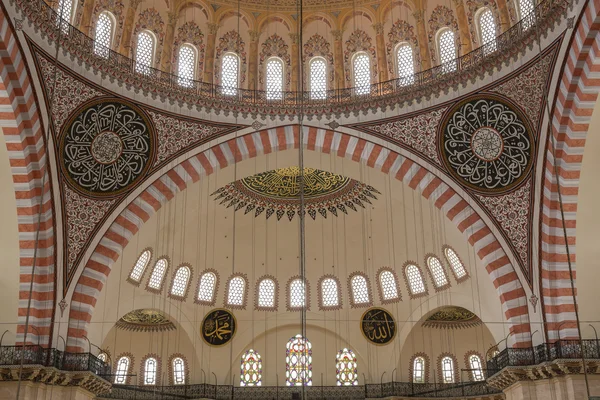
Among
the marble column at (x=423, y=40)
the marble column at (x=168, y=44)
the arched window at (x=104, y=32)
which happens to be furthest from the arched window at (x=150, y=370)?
the marble column at (x=423, y=40)

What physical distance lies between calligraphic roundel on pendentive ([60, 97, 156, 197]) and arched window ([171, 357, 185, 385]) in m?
6.48

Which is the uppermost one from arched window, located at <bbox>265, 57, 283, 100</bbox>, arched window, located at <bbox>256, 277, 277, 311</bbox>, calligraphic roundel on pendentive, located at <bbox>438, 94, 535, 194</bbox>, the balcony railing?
arched window, located at <bbox>265, 57, 283, 100</bbox>

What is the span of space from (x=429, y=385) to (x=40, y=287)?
10.1m

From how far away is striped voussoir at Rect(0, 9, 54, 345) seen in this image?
10763mm

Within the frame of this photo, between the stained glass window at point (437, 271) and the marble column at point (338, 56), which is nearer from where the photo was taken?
the marble column at point (338, 56)

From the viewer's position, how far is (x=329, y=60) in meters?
14.9

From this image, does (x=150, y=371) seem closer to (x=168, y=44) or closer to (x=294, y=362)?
(x=294, y=362)

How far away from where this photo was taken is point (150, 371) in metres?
18.0

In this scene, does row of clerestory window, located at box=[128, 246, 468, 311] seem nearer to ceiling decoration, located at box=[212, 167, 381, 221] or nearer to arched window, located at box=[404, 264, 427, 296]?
arched window, located at box=[404, 264, 427, 296]

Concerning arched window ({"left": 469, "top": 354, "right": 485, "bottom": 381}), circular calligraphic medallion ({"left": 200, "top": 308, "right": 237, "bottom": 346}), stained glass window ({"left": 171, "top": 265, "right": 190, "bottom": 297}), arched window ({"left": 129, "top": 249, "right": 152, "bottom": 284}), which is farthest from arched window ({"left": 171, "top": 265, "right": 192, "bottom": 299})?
arched window ({"left": 469, "top": 354, "right": 485, "bottom": 381})

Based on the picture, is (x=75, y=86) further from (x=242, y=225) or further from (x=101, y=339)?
(x=242, y=225)

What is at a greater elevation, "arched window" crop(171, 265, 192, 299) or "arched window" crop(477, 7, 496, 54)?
"arched window" crop(477, 7, 496, 54)

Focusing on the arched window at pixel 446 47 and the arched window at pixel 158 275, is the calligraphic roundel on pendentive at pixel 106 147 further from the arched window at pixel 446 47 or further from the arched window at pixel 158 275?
the arched window at pixel 446 47

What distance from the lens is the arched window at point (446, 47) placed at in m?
13.7
